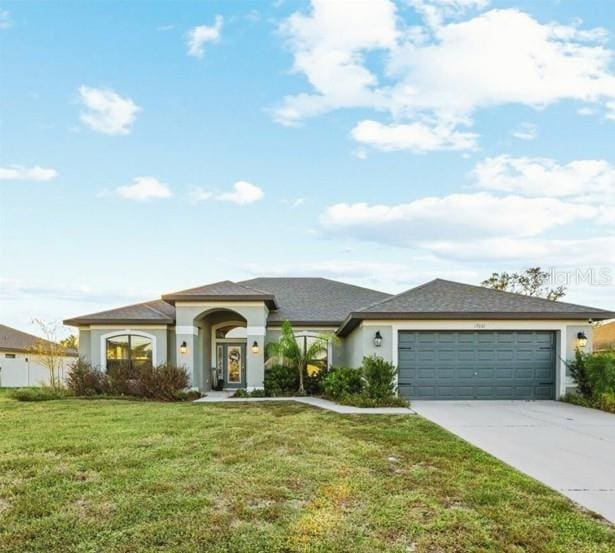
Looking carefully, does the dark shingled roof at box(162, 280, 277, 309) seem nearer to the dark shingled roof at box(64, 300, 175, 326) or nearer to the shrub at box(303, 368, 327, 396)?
the dark shingled roof at box(64, 300, 175, 326)

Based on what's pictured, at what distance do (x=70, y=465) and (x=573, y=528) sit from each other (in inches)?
218

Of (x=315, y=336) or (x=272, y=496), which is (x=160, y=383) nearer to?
(x=315, y=336)

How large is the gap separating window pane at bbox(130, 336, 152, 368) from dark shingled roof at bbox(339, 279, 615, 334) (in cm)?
727

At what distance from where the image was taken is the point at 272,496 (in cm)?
492

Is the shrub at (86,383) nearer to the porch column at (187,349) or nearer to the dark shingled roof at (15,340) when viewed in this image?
the porch column at (187,349)

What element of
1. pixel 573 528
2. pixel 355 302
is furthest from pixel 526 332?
→ pixel 573 528

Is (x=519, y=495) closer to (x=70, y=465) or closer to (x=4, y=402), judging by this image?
→ (x=70, y=465)

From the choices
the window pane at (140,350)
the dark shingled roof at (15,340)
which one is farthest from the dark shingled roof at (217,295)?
the dark shingled roof at (15,340)

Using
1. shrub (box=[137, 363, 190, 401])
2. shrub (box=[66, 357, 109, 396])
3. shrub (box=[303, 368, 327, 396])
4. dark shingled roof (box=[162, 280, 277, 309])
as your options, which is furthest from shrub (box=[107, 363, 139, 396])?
shrub (box=[303, 368, 327, 396])

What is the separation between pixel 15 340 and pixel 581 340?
94.0ft

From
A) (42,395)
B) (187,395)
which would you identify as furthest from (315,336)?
(42,395)

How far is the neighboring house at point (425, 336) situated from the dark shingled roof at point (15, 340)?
10432mm

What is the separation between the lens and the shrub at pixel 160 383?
1508 cm

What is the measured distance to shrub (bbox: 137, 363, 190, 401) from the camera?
1508 cm
